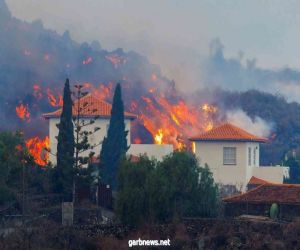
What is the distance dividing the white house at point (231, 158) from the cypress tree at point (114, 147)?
731cm

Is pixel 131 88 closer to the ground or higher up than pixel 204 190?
higher up

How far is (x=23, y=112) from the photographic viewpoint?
118m

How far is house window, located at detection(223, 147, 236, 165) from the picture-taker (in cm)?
7934

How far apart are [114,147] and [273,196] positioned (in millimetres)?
21550

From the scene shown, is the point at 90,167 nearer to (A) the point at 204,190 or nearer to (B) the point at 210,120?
(A) the point at 204,190

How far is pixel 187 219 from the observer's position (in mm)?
50688

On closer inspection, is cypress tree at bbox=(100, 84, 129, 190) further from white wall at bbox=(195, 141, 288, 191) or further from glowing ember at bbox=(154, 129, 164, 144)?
glowing ember at bbox=(154, 129, 164, 144)

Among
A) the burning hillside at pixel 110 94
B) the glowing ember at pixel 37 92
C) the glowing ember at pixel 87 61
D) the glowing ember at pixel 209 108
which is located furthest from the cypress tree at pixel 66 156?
the glowing ember at pixel 87 61

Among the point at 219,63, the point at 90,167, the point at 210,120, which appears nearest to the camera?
the point at 90,167

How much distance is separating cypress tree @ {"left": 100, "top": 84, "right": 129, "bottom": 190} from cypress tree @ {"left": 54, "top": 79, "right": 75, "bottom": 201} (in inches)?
264

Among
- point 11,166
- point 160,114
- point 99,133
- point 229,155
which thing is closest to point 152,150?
point 99,133

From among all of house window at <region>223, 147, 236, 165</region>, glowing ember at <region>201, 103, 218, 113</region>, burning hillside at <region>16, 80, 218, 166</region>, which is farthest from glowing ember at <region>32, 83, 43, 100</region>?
house window at <region>223, 147, 236, 165</region>

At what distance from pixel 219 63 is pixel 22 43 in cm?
4747

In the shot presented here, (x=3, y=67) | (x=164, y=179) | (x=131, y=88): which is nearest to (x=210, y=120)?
(x=131, y=88)
